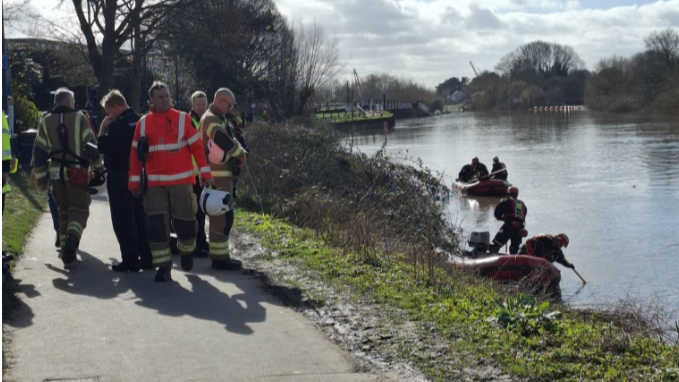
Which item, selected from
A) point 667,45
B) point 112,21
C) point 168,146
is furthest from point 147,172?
point 667,45

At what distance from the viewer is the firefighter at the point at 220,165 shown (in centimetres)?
886

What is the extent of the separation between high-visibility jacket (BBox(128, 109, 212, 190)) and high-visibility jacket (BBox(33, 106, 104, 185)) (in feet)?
3.30

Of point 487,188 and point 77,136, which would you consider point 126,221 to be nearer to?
point 77,136

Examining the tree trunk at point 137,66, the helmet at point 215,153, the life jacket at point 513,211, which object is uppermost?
the tree trunk at point 137,66

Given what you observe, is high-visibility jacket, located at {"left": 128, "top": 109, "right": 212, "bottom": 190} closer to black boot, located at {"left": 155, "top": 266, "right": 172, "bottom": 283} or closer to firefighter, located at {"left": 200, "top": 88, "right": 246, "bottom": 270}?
firefighter, located at {"left": 200, "top": 88, "right": 246, "bottom": 270}

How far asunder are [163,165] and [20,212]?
5776 millimetres

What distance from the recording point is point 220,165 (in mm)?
9023

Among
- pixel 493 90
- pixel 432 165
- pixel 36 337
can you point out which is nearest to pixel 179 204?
pixel 36 337

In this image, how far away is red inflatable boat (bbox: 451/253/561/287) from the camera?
12688mm

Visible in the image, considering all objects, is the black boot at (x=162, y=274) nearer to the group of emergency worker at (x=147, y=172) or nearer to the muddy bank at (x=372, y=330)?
the group of emergency worker at (x=147, y=172)

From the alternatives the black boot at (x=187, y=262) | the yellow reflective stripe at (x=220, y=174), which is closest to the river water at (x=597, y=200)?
the yellow reflective stripe at (x=220, y=174)

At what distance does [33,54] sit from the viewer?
135 feet

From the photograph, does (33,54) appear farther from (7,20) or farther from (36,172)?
(36,172)

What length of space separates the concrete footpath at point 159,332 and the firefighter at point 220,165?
22 centimetres
